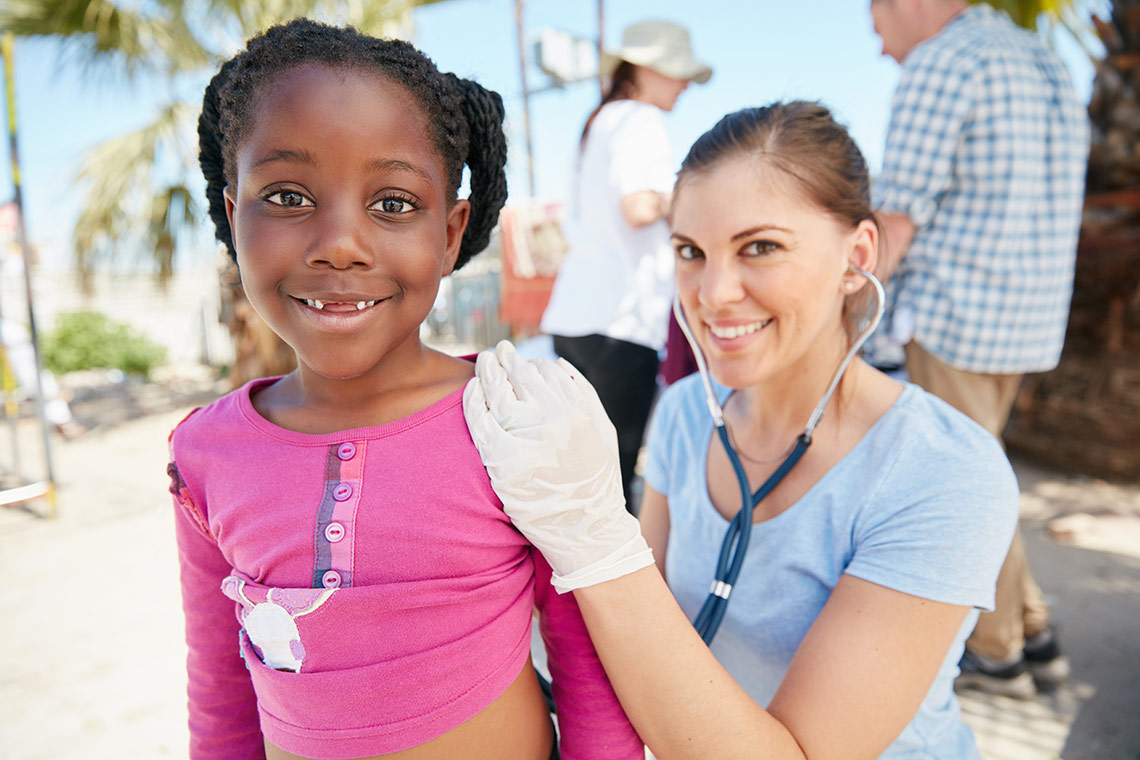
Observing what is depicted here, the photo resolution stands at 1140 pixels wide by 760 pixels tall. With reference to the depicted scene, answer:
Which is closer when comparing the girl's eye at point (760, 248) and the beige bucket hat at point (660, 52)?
the girl's eye at point (760, 248)

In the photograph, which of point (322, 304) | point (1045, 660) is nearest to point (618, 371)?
point (1045, 660)

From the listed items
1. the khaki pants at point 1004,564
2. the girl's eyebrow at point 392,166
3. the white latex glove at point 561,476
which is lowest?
the khaki pants at point 1004,564

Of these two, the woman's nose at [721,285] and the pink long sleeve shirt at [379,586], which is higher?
the woman's nose at [721,285]

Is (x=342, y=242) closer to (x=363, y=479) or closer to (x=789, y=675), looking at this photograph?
(x=363, y=479)

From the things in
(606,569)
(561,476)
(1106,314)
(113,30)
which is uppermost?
(113,30)

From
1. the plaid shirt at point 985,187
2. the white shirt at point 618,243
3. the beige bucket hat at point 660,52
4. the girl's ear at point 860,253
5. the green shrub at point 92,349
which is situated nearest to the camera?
the girl's ear at point 860,253

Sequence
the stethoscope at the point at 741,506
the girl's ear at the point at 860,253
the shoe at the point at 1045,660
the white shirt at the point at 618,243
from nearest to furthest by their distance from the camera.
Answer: the stethoscope at the point at 741,506, the girl's ear at the point at 860,253, the shoe at the point at 1045,660, the white shirt at the point at 618,243

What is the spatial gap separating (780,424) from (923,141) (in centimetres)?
129

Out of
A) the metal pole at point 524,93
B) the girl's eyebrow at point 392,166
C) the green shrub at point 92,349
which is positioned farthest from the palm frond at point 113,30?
the green shrub at point 92,349

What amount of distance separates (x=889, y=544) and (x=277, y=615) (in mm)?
901

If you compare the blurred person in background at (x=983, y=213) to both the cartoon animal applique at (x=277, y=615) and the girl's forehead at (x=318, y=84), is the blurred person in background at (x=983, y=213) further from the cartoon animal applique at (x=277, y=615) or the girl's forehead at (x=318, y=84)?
the cartoon animal applique at (x=277, y=615)

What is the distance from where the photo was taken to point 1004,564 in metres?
2.31

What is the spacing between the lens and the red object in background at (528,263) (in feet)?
16.7

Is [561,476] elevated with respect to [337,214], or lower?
lower
